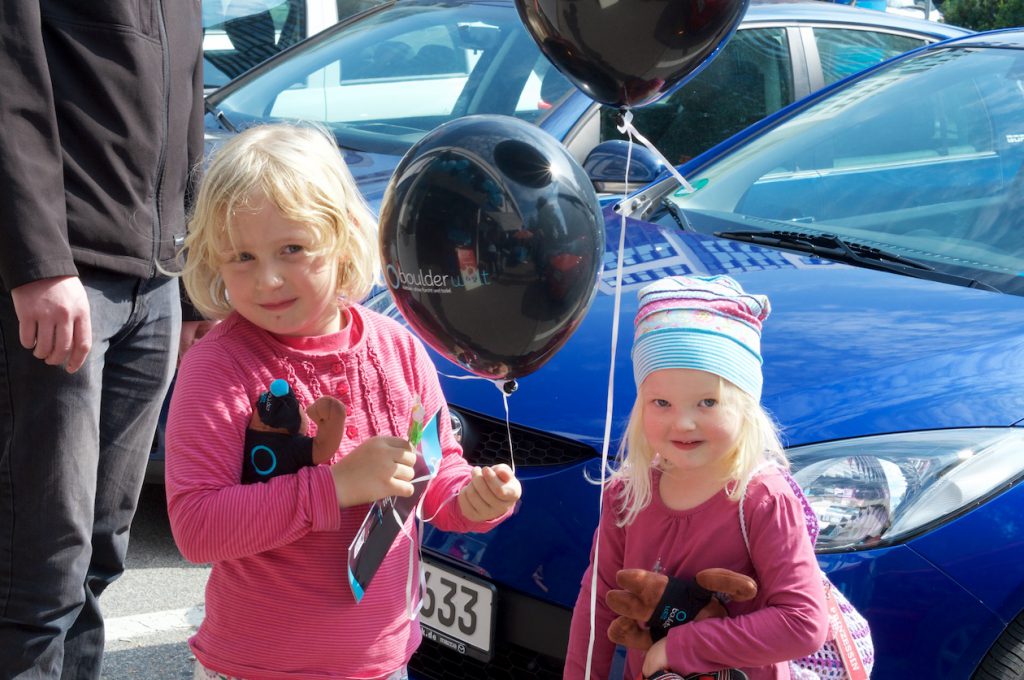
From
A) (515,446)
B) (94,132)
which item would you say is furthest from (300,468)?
(94,132)

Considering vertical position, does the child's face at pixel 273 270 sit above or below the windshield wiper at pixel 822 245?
below

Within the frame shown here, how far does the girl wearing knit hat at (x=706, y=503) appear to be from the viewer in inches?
69.6

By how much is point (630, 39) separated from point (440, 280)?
18.4 inches

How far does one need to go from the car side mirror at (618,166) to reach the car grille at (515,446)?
50.9 inches

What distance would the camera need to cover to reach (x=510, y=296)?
5.55ft

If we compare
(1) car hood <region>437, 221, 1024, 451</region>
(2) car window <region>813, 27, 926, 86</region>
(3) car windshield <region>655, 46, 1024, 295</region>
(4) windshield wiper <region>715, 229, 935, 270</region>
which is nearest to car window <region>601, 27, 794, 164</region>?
(2) car window <region>813, 27, 926, 86</region>

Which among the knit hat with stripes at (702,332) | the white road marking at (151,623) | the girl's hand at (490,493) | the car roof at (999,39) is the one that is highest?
the car roof at (999,39)

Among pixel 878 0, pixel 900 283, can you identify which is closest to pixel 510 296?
pixel 900 283

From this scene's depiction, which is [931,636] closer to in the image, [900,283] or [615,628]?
[615,628]

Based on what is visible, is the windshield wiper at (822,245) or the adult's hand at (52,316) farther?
the windshield wiper at (822,245)

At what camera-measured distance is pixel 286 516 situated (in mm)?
1713

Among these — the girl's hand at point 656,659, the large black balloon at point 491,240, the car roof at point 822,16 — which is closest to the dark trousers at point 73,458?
the large black balloon at point 491,240

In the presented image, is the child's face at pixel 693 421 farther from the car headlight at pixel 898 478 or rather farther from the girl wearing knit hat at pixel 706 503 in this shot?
the car headlight at pixel 898 478

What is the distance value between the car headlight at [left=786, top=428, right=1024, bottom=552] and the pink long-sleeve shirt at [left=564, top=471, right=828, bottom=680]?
0.95 ft
